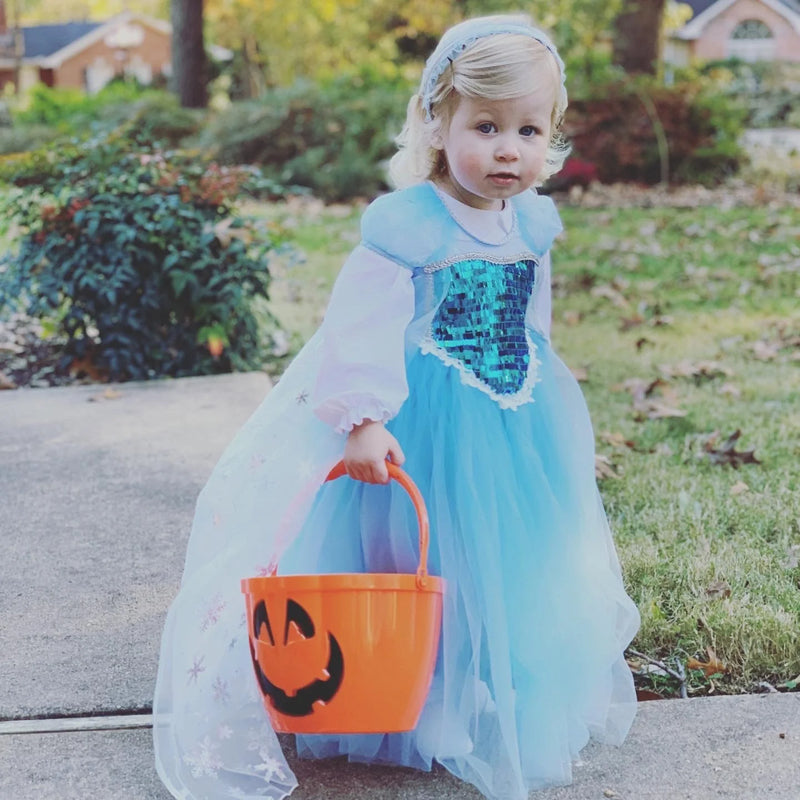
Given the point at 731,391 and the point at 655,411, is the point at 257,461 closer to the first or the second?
the point at 655,411

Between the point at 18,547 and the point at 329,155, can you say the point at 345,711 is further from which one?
the point at 329,155

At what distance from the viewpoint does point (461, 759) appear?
6.59ft

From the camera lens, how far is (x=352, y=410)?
1.96m

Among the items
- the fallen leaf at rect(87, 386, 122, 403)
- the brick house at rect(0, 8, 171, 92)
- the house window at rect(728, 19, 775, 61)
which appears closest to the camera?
the fallen leaf at rect(87, 386, 122, 403)

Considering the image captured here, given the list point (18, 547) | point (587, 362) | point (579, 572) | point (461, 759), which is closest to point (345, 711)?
point (461, 759)

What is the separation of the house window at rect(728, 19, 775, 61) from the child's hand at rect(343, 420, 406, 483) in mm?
44003

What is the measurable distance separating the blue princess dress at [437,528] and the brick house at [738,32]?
42656 mm

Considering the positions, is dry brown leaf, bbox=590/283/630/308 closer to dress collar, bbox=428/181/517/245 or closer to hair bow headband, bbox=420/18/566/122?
dress collar, bbox=428/181/517/245

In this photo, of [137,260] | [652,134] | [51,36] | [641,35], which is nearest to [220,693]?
[137,260]

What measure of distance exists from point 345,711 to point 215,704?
312 millimetres

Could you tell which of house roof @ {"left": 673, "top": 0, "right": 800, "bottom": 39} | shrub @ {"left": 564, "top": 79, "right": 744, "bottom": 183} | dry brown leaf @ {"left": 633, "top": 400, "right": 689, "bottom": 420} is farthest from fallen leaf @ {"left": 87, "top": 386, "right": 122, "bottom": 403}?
house roof @ {"left": 673, "top": 0, "right": 800, "bottom": 39}

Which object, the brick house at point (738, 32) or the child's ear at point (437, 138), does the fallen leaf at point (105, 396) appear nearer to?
the child's ear at point (437, 138)

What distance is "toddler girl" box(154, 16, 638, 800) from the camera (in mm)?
2000

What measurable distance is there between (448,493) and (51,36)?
51.2m
